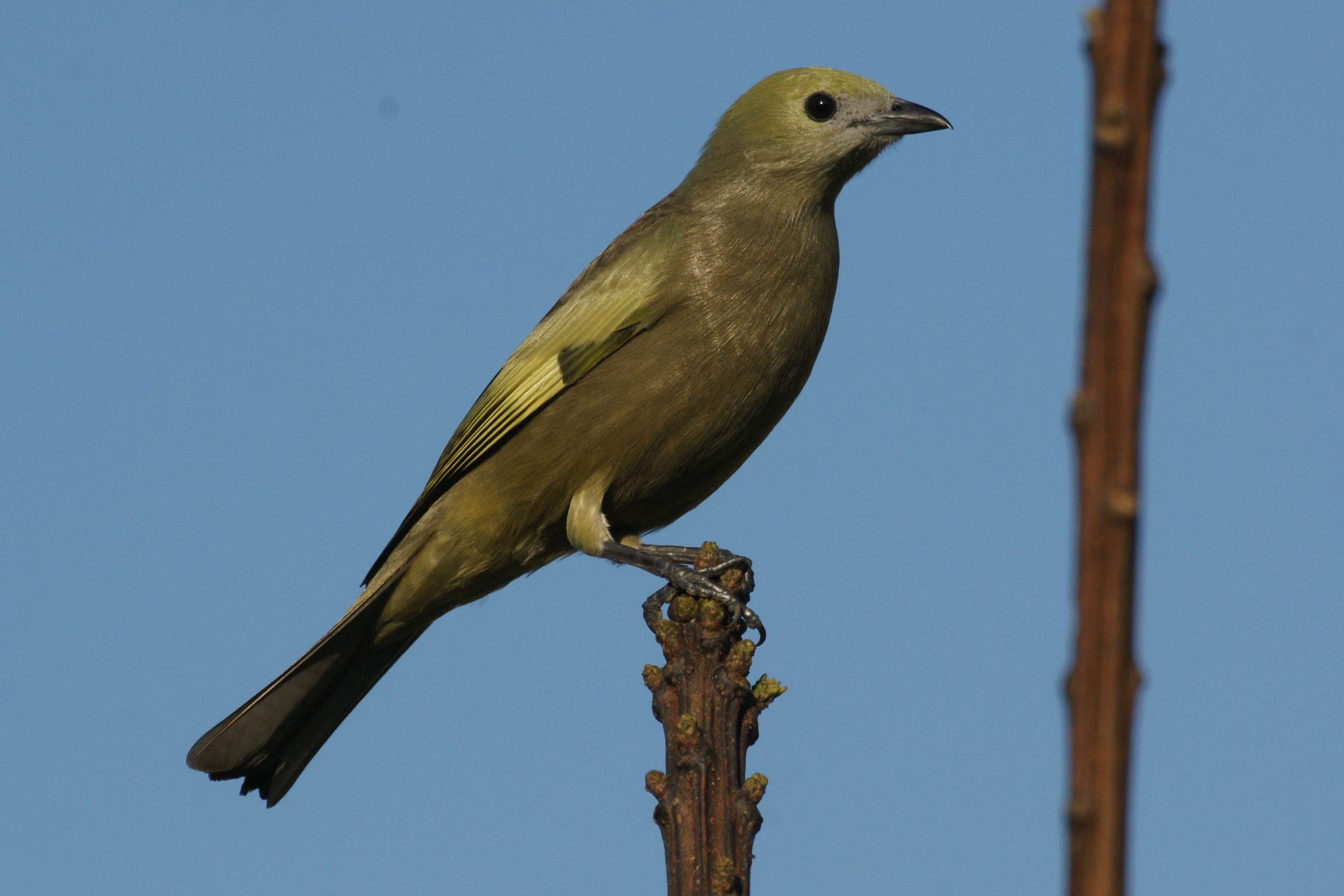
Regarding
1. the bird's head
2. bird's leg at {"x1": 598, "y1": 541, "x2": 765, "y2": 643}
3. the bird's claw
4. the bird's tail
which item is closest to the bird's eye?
the bird's head

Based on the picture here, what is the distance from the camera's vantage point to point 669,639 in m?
4.19

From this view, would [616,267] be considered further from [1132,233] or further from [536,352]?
[1132,233]

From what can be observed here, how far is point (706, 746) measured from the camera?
12.5 feet

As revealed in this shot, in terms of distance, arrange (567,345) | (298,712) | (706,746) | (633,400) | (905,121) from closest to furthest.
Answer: (706,746) < (633,400) < (298,712) < (567,345) < (905,121)

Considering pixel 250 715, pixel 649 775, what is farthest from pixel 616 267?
pixel 649 775

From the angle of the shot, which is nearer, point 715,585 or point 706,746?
point 706,746

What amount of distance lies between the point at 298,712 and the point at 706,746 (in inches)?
124

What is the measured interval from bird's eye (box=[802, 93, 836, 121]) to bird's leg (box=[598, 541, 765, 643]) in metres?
2.41

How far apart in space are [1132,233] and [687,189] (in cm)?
627

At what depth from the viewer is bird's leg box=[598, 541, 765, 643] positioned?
5.06 meters

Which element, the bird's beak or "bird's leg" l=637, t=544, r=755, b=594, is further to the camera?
the bird's beak

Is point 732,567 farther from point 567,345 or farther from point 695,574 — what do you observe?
point 567,345

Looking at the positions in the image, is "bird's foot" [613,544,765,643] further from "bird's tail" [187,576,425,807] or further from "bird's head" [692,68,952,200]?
"bird's head" [692,68,952,200]

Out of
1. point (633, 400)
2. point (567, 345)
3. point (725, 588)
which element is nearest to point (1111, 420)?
point (725, 588)
